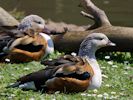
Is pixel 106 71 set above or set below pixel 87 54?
below

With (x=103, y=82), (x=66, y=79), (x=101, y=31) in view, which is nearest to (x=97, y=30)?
(x=101, y=31)

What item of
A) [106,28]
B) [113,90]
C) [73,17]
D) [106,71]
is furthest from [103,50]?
[73,17]

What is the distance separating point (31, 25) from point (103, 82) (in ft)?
7.96

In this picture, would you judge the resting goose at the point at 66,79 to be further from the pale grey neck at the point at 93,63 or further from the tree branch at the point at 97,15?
the tree branch at the point at 97,15

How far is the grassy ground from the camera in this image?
703cm

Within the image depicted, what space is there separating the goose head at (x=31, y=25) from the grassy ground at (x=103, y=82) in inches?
27.3

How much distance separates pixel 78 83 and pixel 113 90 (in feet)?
2.47

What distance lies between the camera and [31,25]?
1009 cm

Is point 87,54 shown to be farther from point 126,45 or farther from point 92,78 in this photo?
point 126,45

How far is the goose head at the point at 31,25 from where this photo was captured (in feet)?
32.1

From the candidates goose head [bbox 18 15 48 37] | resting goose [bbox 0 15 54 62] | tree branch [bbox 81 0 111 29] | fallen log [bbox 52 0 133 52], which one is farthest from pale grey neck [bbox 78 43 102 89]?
tree branch [bbox 81 0 111 29]

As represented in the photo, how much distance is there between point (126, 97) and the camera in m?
7.30

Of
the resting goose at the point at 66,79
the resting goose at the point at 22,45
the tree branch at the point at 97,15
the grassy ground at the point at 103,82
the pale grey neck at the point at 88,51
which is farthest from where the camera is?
the tree branch at the point at 97,15

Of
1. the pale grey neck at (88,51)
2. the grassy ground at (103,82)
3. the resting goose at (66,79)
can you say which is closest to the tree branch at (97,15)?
the grassy ground at (103,82)
